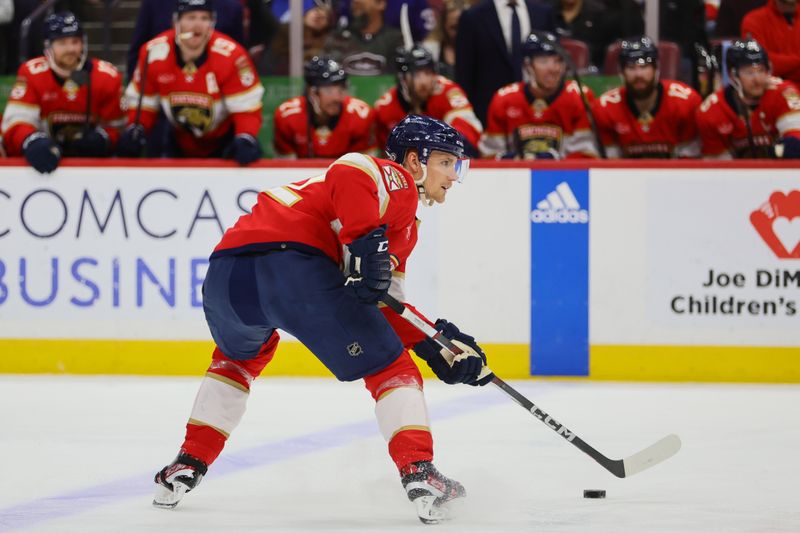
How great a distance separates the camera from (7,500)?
350 centimetres

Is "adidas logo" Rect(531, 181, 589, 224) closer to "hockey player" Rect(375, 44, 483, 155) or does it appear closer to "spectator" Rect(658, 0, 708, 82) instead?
"hockey player" Rect(375, 44, 483, 155)

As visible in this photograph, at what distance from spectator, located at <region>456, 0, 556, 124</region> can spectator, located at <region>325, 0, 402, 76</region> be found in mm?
409

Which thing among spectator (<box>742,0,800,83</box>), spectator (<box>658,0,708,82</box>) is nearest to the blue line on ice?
spectator (<box>658,0,708,82</box>)

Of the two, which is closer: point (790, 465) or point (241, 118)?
point (790, 465)

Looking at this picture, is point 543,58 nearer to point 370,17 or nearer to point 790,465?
point 370,17

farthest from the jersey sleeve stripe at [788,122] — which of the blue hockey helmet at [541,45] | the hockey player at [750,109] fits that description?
the blue hockey helmet at [541,45]

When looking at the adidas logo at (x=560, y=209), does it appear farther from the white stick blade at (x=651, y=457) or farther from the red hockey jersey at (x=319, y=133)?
the white stick blade at (x=651, y=457)

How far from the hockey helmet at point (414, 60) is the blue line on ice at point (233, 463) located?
1.73 m

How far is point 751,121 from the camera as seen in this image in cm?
631

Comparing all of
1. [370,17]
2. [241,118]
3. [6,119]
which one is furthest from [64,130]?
[370,17]

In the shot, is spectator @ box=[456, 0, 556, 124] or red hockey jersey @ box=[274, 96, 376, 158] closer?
red hockey jersey @ box=[274, 96, 376, 158]

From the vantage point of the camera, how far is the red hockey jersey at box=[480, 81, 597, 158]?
6.48m

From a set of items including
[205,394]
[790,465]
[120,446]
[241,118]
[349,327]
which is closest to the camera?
[349,327]

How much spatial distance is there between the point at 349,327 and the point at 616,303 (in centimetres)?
285
